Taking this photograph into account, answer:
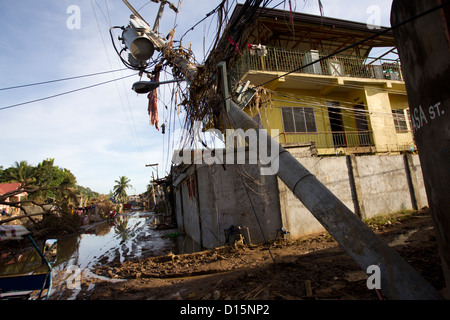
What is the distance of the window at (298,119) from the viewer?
12.1 meters

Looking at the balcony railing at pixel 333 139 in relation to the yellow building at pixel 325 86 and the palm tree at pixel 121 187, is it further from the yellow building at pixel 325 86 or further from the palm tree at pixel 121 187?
the palm tree at pixel 121 187

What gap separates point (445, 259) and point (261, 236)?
5791 mm

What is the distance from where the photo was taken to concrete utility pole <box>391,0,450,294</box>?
2318 millimetres

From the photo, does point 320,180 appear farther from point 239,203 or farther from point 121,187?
point 121,187

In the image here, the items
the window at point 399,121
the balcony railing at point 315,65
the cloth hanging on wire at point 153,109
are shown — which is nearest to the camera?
the cloth hanging on wire at point 153,109

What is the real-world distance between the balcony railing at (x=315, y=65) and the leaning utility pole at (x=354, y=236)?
28.6 feet

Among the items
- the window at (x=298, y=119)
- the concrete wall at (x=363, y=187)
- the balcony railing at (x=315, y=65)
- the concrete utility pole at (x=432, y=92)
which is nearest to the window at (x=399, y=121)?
the balcony railing at (x=315, y=65)

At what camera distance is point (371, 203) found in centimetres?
959

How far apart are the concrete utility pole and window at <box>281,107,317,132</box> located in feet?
30.6

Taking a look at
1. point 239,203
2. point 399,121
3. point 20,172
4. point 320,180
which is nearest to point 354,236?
point 239,203

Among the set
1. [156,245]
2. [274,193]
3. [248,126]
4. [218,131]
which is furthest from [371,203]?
[156,245]

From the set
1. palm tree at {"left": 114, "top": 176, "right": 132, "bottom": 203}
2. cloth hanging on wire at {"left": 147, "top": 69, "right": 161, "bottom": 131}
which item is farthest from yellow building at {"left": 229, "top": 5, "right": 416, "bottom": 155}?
palm tree at {"left": 114, "top": 176, "right": 132, "bottom": 203}

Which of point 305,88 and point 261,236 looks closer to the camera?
point 261,236

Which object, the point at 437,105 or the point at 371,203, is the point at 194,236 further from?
the point at 437,105
